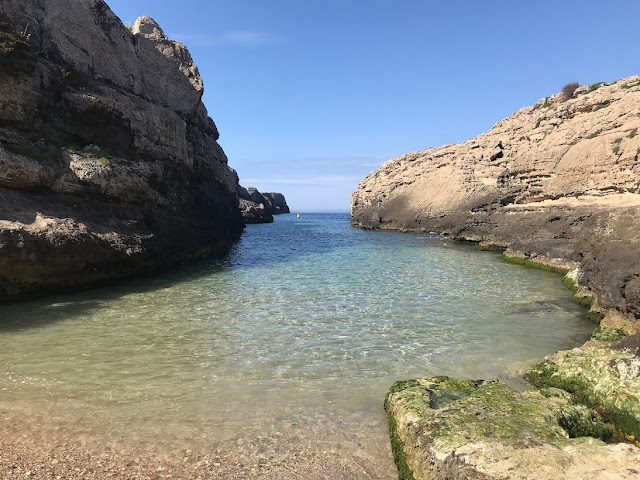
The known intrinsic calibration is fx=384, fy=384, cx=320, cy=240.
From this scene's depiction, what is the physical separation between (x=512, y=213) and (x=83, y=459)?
38136 mm

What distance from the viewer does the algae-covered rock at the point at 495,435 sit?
4.50 metres

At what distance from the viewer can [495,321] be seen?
13234 mm

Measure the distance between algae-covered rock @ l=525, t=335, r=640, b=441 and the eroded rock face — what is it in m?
3.60

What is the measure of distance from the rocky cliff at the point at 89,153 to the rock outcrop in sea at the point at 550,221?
49.3ft

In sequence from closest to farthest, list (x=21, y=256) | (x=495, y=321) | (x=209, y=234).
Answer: (x=495, y=321)
(x=21, y=256)
(x=209, y=234)

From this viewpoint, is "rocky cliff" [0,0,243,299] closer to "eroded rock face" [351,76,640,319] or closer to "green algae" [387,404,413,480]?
"green algae" [387,404,413,480]

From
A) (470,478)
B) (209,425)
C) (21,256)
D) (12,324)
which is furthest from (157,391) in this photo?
(21,256)

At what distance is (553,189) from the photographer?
116 feet

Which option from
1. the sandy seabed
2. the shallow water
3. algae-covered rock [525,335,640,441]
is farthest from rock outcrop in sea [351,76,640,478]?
the shallow water

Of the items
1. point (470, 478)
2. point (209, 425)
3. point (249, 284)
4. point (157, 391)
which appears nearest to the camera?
point (470, 478)

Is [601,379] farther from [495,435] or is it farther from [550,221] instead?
[550,221]

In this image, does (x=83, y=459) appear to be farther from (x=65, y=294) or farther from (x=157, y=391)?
(x=65, y=294)

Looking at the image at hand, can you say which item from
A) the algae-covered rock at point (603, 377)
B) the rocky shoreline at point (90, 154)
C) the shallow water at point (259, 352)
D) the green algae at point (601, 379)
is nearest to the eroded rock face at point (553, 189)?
the shallow water at point (259, 352)

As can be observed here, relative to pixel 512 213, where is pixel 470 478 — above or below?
below
